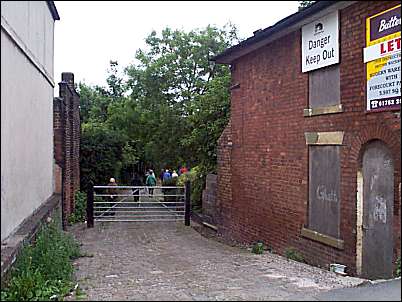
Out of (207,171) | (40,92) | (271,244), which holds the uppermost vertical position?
(40,92)

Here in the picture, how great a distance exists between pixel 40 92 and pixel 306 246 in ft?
19.9

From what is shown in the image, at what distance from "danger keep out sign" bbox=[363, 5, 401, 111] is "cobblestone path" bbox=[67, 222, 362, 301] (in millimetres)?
2692

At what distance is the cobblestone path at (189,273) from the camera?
6.77m

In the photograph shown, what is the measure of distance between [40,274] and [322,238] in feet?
16.8

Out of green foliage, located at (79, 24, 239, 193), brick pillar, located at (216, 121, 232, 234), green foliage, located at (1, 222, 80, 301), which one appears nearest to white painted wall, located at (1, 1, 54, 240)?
green foliage, located at (1, 222, 80, 301)

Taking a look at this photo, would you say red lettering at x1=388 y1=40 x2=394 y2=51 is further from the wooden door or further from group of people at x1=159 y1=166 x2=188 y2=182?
group of people at x1=159 y1=166 x2=188 y2=182

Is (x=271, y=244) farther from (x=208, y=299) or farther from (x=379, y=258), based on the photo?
(x=208, y=299)

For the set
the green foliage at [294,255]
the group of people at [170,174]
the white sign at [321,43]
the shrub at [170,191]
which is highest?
the white sign at [321,43]

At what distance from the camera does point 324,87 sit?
1005 centimetres

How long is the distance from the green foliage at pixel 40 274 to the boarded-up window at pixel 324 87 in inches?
204

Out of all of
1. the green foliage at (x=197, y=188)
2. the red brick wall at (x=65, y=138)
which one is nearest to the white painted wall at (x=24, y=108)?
the red brick wall at (x=65, y=138)

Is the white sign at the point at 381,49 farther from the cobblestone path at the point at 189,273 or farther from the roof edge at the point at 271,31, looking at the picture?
the cobblestone path at the point at 189,273

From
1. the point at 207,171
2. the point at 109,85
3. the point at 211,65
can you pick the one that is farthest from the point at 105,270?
the point at 109,85

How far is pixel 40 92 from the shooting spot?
37.1ft
